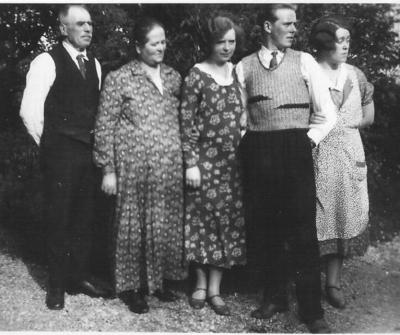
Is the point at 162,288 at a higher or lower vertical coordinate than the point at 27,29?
lower

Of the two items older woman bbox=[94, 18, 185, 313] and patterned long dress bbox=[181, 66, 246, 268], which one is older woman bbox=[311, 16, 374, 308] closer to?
patterned long dress bbox=[181, 66, 246, 268]

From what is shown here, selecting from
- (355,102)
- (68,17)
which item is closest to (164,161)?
(68,17)

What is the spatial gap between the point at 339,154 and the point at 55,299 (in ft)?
6.95

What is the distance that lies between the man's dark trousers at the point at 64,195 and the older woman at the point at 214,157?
27.3 inches

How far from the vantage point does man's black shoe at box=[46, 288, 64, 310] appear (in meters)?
3.94

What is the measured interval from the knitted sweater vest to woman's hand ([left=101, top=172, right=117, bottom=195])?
957 millimetres

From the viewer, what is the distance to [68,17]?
3.80 m

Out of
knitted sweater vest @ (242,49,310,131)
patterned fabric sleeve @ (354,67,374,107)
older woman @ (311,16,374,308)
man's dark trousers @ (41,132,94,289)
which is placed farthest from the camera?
patterned fabric sleeve @ (354,67,374,107)

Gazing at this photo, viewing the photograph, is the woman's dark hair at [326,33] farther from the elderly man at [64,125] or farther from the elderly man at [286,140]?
the elderly man at [64,125]

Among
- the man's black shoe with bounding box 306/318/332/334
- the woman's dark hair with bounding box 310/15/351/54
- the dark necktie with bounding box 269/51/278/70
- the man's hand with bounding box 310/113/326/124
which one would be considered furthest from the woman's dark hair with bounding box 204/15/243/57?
the man's black shoe with bounding box 306/318/332/334

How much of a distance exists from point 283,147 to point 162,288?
129cm

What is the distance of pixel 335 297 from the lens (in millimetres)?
4156

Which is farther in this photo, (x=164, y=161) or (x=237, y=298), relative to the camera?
(x=237, y=298)

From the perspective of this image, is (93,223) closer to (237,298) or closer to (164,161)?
(164,161)
